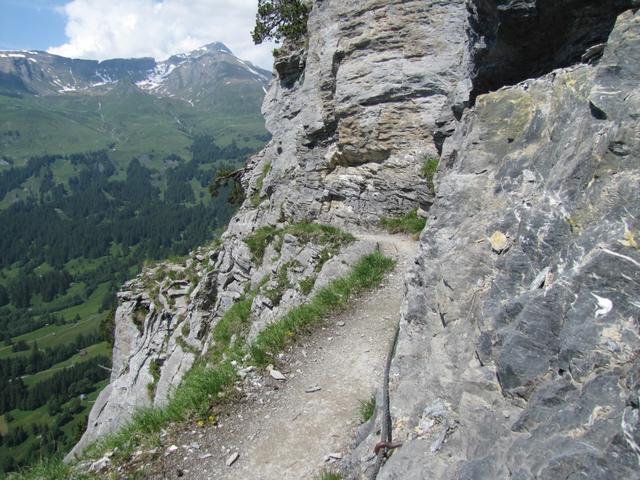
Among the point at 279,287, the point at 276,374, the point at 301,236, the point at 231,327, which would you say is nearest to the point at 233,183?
the point at 301,236

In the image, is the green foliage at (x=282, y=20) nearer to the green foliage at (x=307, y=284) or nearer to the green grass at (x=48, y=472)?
the green foliage at (x=307, y=284)

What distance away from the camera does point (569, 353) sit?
5.19 meters

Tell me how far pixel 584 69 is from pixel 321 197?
18.4 m

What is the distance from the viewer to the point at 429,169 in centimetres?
2094

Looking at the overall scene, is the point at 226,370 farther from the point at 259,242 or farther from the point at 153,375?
the point at 153,375

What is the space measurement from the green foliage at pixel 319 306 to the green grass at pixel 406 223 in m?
3.56

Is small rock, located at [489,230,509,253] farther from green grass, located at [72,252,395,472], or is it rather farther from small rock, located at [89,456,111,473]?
small rock, located at [89,456,111,473]

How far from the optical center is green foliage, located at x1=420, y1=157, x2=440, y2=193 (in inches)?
819

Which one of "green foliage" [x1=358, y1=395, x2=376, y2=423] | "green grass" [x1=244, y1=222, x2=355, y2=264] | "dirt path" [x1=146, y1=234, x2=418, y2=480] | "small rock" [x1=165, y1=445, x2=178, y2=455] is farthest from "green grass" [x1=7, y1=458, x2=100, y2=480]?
"green grass" [x1=244, y1=222, x2=355, y2=264]

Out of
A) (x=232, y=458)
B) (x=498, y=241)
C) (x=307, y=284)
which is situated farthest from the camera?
(x=307, y=284)

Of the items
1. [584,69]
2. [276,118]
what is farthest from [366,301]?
[276,118]

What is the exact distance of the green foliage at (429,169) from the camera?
20797mm

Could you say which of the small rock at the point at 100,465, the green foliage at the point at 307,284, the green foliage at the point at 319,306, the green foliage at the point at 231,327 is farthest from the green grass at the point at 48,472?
the green foliage at the point at 307,284

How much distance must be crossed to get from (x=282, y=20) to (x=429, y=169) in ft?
66.5
